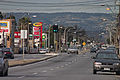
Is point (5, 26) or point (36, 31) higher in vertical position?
point (5, 26)

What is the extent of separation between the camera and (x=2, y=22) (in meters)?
123

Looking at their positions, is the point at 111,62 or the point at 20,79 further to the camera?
the point at 111,62

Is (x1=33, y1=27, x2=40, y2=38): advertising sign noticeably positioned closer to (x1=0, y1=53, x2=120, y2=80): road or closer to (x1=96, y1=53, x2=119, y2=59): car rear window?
(x1=0, y1=53, x2=120, y2=80): road

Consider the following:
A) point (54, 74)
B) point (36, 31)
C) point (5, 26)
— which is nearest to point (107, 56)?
point (54, 74)

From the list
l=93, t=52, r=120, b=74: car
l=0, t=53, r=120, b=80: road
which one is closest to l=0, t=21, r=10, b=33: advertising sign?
l=0, t=53, r=120, b=80: road

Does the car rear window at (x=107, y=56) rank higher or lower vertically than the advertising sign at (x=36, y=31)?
lower

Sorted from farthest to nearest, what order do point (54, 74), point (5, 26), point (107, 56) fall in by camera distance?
point (5, 26) < point (107, 56) < point (54, 74)

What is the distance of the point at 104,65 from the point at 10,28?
10137cm

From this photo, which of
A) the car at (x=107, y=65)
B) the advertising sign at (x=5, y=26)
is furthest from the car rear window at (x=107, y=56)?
the advertising sign at (x=5, y=26)

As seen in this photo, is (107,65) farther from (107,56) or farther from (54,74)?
(54,74)

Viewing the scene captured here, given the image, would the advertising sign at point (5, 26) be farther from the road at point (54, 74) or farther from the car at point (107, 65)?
the car at point (107, 65)

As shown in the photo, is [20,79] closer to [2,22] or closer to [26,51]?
[26,51]

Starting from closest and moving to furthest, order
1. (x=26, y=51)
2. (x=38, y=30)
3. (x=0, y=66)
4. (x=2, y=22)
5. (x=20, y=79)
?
(x=20, y=79), (x=0, y=66), (x=26, y=51), (x=2, y=22), (x=38, y=30)

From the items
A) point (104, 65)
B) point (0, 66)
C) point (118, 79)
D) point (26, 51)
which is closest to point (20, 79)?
point (0, 66)
